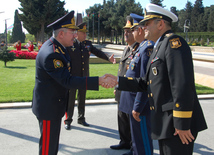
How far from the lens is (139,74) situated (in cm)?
311

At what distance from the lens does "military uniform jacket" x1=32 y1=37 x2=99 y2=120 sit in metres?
2.57

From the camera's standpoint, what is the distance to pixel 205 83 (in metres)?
9.42

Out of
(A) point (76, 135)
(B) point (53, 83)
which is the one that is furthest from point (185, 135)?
(A) point (76, 135)

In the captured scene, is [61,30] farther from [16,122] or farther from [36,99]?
[16,122]

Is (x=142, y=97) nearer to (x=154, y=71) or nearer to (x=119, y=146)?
(x=154, y=71)

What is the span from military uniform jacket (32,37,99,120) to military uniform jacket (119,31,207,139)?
89 centimetres

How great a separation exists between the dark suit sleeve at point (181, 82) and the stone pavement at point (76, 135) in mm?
2068

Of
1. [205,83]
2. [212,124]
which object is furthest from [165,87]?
[205,83]

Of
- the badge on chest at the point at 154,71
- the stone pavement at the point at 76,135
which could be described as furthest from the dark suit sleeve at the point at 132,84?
the stone pavement at the point at 76,135

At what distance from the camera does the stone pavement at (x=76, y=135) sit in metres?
3.79

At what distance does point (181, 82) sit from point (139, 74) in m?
1.27

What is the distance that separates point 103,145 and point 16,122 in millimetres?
2297

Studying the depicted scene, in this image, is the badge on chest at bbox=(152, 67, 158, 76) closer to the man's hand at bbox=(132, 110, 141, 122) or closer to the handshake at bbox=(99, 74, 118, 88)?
the handshake at bbox=(99, 74, 118, 88)

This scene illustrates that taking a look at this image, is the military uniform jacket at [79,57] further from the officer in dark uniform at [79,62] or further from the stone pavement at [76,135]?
the stone pavement at [76,135]
